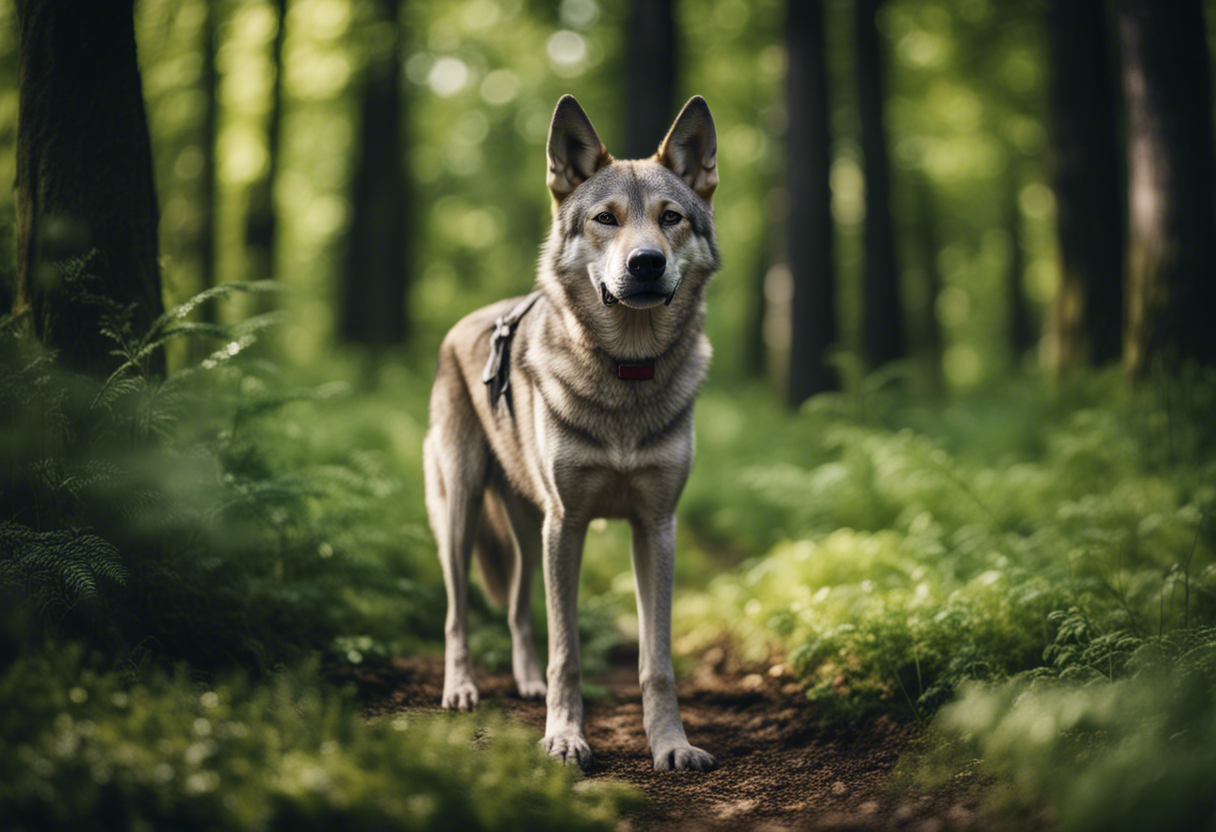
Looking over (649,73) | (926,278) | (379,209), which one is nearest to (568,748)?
(649,73)

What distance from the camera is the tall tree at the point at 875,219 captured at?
12828 mm

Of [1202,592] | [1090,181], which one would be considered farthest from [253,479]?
[1090,181]

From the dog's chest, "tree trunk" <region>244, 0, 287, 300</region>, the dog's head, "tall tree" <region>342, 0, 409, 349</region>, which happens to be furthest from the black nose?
"tall tree" <region>342, 0, 409, 349</region>

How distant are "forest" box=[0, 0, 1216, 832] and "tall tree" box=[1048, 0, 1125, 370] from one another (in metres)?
0.04

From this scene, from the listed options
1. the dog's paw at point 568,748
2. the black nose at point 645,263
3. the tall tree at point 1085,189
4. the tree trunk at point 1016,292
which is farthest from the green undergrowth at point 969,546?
the tree trunk at point 1016,292

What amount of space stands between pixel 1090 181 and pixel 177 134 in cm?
1292

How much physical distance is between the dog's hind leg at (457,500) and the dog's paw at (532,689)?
0.30 meters

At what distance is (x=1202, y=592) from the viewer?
3600 mm

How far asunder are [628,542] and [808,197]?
223 inches

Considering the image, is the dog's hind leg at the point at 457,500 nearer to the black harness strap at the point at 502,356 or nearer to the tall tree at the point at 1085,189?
the black harness strap at the point at 502,356

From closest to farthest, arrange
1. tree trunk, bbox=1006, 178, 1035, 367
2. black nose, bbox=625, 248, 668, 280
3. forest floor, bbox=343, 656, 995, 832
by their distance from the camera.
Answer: forest floor, bbox=343, 656, 995, 832, black nose, bbox=625, 248, 668, 280, tree trunk, bbox=1006, 178, 1035, 367

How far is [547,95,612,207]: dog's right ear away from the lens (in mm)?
3598

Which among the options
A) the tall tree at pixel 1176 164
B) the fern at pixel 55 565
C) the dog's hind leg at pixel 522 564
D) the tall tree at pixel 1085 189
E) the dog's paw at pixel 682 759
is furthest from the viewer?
the tall tree at pixel 1085 189

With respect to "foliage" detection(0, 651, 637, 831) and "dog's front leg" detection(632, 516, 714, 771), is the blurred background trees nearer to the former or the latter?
"foliage" detection(0, 651, 637, 831)
